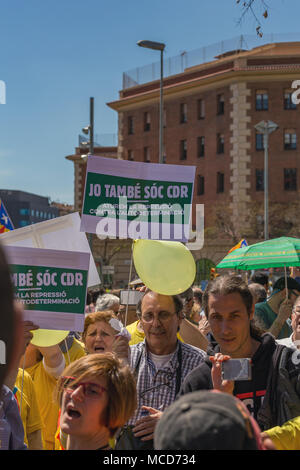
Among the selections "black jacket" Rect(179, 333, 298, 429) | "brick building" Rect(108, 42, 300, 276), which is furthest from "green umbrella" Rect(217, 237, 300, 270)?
"brick building" Rect(108, 42, 300, 276)

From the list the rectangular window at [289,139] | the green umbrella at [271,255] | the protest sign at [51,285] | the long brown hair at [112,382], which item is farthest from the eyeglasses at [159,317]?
the rectangular window at [289,139]

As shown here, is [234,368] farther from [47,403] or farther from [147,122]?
[147,122]

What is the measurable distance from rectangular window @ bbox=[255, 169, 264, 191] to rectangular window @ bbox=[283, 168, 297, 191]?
5.97 ft

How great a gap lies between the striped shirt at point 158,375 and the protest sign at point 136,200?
1.21 meters

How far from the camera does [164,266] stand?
14.3ft

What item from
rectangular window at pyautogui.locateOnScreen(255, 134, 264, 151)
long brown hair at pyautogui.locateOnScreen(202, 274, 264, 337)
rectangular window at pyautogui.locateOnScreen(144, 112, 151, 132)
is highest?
rectangular window at pyautogui.locateOnScreen(144, 112, 151, 132)

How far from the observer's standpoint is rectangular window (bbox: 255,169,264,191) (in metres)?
44.7

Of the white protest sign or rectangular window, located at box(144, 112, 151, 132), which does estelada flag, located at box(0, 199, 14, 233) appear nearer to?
the white protest sign

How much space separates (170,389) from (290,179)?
43079 mm

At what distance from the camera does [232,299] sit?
3.39m

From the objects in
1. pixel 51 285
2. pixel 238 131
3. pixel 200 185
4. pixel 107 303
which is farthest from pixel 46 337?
pixel 200 185

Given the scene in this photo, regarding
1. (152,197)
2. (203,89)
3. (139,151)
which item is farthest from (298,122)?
(152,197)
